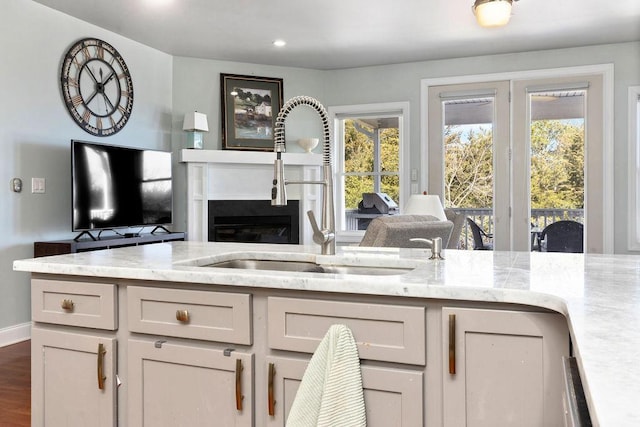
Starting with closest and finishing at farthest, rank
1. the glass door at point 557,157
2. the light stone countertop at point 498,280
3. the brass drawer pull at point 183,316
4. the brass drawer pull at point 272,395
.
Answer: the light stone countertop at point 498,280 < the brass drawer pull at point 272,395 < the brass drawer pull at point 183,316 < the glass door at point 557,157

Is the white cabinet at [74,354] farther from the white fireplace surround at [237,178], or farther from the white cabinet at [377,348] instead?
the white fireplace surround at [237,178]

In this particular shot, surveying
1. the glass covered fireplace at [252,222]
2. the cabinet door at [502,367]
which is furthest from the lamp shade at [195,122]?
the cabinet door at [502,367]

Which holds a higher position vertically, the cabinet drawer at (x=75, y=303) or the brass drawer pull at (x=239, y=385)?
the cabinet drawer at (x=75, y=303)

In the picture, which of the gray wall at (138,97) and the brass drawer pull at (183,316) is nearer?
the brass drawer pull at (183,316)

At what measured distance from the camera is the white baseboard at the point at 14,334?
389cm

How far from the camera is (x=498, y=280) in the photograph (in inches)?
54.4

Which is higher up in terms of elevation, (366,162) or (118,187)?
(366,162)

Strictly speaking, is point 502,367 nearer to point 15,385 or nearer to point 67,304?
point 67,304

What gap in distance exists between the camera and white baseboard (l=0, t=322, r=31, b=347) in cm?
389

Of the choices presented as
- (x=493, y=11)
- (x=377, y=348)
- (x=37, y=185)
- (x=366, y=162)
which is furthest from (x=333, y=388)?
(x=366, y=162)

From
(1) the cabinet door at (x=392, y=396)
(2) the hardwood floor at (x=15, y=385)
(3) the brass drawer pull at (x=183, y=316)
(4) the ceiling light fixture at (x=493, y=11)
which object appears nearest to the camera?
(1) the cabinet door at (x=392, y=396)

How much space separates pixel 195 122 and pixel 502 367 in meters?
4.64

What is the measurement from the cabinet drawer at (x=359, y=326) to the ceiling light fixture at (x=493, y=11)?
2.26m

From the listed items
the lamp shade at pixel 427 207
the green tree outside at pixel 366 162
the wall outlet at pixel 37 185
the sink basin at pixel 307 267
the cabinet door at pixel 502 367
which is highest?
the green tree outside at pixel 366 162
